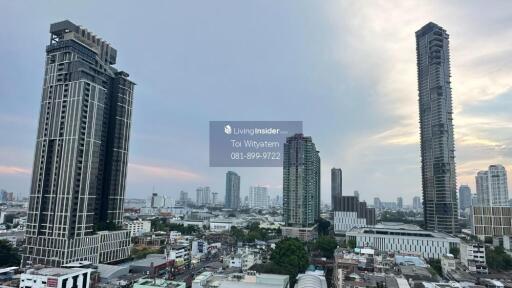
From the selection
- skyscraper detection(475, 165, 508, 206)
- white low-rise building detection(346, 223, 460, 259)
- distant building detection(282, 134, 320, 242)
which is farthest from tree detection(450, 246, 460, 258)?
skyscraper detection(475, 165, 508, 206)

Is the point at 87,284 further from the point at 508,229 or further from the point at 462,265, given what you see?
the point at 508,229

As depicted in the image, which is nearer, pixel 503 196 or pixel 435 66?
pixel 435 66

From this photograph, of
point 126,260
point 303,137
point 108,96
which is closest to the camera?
point 126,260

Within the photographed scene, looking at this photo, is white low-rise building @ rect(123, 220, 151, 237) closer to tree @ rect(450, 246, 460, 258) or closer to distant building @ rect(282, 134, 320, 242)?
distant building @ rect(282, 134, 320, 242)

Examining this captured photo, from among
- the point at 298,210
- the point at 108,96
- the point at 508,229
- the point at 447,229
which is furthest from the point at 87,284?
the point at 508,229

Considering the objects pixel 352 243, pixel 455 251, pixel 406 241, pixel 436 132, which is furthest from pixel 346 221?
pixel 455 251
